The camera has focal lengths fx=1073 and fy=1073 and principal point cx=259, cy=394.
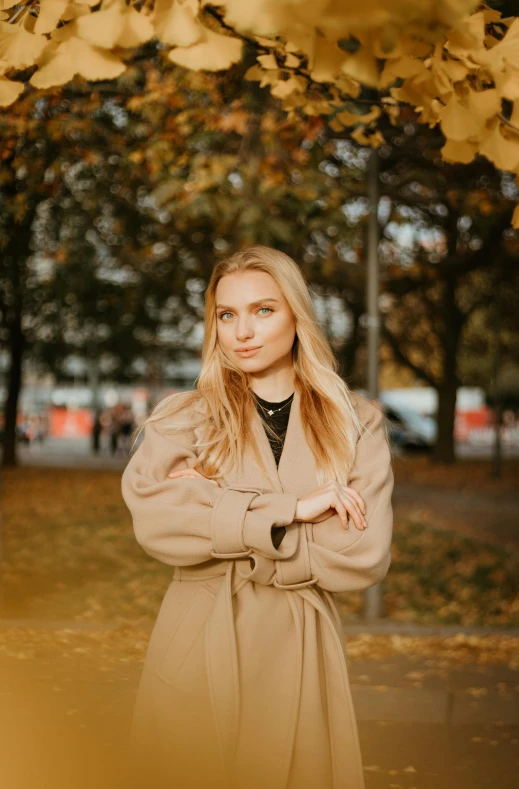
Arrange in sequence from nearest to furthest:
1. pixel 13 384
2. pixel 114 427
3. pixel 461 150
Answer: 1. pixel 461 150
2. pixel 13 384
3. pixel 114 427

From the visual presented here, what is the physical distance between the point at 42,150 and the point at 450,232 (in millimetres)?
12318

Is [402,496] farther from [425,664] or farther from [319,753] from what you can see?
[319,753]

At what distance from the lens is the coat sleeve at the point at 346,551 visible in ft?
9.39

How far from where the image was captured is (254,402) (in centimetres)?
322

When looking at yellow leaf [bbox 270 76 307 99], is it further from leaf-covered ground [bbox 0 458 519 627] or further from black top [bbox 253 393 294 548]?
leaf-covered ground [bbox 0 458 519 627]

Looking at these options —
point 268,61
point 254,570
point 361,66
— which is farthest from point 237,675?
point 268,61

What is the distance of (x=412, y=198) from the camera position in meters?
13.8

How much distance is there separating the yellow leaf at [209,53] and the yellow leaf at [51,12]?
33cm

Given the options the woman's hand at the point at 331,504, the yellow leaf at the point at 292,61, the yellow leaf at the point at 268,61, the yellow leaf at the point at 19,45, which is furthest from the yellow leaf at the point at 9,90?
the woman's hand at the point at 331,504

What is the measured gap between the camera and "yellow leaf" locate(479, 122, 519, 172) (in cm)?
325

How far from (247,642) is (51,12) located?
1796 mm

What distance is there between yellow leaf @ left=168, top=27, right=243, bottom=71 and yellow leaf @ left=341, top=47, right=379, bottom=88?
31cm

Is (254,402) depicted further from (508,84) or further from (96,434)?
(96,434)

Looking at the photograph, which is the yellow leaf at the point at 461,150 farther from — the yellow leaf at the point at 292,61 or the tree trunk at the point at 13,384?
the tree trunk at the point at 13,384
